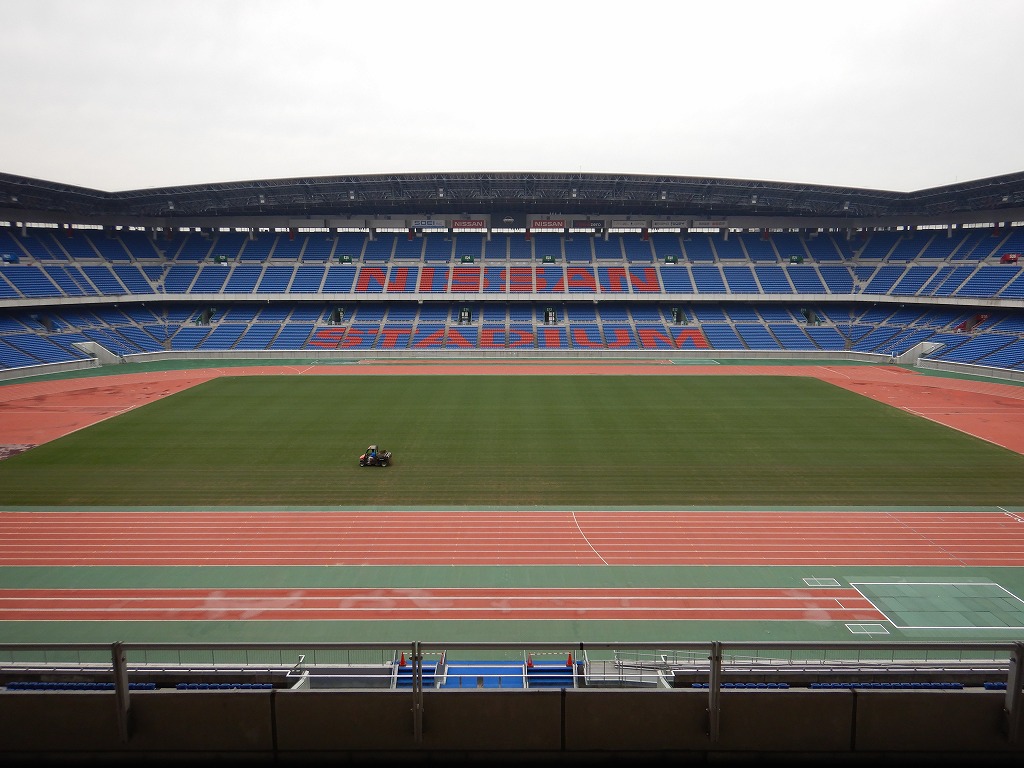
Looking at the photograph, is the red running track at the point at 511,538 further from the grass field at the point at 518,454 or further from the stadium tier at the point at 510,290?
the stadium tier at the point at 510,290

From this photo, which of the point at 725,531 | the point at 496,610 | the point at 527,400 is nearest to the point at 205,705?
A: the point at 496,610

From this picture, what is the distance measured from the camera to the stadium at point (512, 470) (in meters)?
3.80

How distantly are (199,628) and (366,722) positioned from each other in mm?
9289

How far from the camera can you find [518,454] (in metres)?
21.6

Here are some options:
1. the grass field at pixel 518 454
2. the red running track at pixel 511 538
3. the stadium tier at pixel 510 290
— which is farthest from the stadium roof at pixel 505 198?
the red running track at pixel 511 538

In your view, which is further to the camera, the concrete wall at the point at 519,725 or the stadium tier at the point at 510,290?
the stadium tier at the point at 510,290

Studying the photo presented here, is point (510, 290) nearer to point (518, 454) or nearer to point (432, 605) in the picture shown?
point (518, 454)

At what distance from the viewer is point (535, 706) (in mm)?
3773

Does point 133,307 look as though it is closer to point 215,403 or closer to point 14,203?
point 14,203

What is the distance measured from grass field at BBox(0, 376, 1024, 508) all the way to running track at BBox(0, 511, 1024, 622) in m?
1.14

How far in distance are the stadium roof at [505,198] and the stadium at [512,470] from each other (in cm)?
45

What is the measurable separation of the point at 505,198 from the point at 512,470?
39.8 meters

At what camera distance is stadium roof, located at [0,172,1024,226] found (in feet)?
157

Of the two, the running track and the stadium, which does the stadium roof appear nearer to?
the stadium
